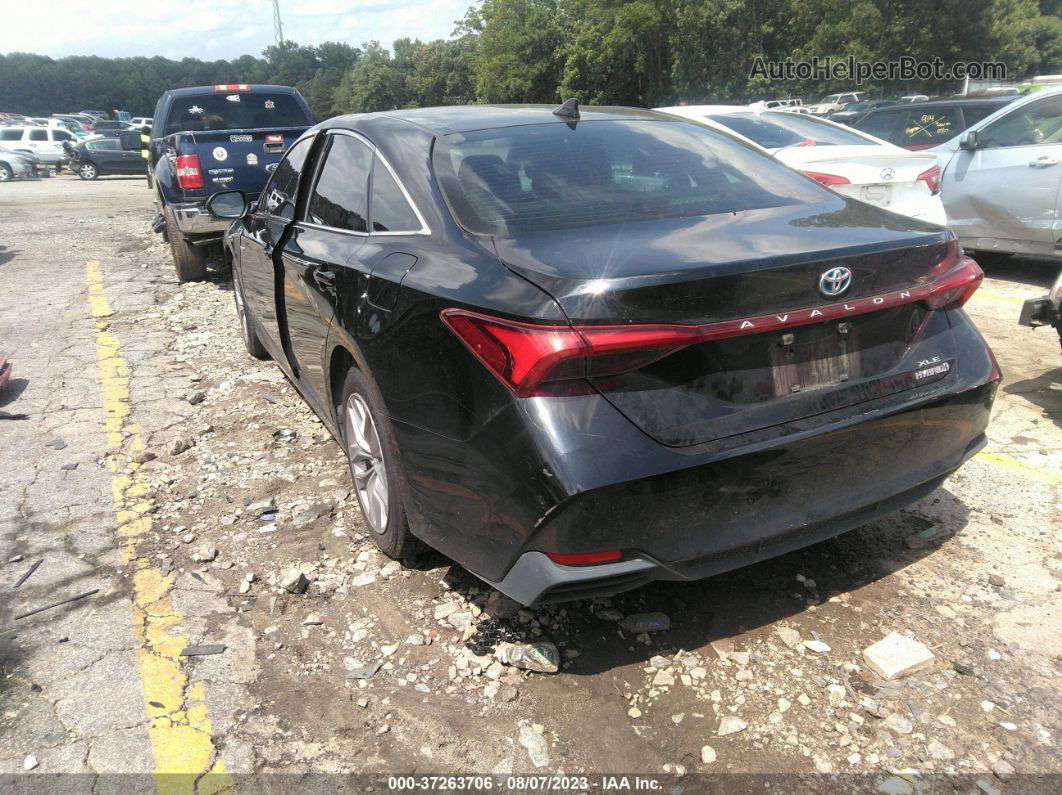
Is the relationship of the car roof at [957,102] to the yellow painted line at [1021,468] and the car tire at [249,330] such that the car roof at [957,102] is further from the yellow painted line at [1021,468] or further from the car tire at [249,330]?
the car tire at [249,330]

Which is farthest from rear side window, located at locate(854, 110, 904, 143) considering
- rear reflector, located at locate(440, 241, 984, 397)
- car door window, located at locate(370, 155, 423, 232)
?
rear reflector, located at locate(440, 241, 984, 397)

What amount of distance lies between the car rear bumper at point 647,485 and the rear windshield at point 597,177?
804 mm

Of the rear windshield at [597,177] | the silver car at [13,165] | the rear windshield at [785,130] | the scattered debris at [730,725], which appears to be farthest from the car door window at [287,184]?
the silver car at [13,165]

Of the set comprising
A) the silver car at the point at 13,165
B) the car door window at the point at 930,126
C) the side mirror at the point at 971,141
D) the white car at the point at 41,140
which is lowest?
the side mirror at the point at 971,141

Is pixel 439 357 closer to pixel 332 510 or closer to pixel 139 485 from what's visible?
pixel 332 510

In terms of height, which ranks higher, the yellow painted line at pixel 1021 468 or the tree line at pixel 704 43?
the tree line at pixel 704 43

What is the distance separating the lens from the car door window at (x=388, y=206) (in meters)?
3.04

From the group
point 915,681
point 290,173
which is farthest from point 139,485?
point 915,681

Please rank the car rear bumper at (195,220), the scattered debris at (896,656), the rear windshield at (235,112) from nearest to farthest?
the scattered debris at (896,656), the car rear bumper at (195,220), the rear windshield at (235,112)

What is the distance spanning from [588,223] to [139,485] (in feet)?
9.64

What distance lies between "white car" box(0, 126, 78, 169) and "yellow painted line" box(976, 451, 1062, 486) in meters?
38.1

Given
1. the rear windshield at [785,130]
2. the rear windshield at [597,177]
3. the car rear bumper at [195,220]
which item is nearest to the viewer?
the rear windshield at [597,177]

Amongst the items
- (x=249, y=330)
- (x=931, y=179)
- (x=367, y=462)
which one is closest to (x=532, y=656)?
(x=367, y=462)

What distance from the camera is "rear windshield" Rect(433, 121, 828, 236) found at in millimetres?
2848
